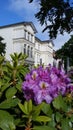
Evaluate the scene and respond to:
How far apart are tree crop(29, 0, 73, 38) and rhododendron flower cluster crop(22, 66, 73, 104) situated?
58.2ft

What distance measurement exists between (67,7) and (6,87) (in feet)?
60.4

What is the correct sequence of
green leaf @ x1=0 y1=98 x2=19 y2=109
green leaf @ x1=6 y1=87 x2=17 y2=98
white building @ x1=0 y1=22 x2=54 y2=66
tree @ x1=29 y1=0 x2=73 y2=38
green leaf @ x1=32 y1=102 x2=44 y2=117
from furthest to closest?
white building @ x1=0 y1=22 x2=54 y2=66 → tree @ x1=29 y1=0 x2=73 y2=38 → green leaf @ x1=6 y1=87 x2=17 y2=98 → green leaf @ x1=0 y1=98 x2=19 y2=109 → green leaf @ x1=32 y1=102 x2=44 y2=117

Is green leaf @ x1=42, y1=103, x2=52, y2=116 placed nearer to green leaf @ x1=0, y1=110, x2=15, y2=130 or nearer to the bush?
the bush

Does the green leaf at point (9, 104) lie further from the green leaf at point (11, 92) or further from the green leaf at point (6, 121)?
the green leaf at point (11, 92)

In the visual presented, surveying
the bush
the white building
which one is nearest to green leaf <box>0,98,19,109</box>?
the bush

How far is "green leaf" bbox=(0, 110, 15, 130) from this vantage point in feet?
5.84

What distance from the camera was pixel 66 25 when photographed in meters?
20.9

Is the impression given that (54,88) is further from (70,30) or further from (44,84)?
(70,30)

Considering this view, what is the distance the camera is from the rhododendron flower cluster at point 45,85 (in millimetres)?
1939

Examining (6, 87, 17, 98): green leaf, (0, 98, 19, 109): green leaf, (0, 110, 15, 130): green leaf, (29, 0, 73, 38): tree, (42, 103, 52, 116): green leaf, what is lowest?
(0, 110, 15, 130): green leaf

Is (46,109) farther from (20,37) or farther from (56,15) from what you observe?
(20,37)

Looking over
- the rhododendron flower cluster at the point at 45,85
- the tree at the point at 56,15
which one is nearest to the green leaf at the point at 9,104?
the rhododendron flower cluster at the point at 45,85

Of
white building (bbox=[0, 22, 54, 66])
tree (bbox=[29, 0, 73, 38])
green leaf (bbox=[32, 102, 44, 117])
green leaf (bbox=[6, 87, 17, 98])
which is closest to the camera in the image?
green leaf (bbox=[32, 102, 44, 117])

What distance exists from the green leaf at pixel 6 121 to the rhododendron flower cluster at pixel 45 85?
176 millimetres
